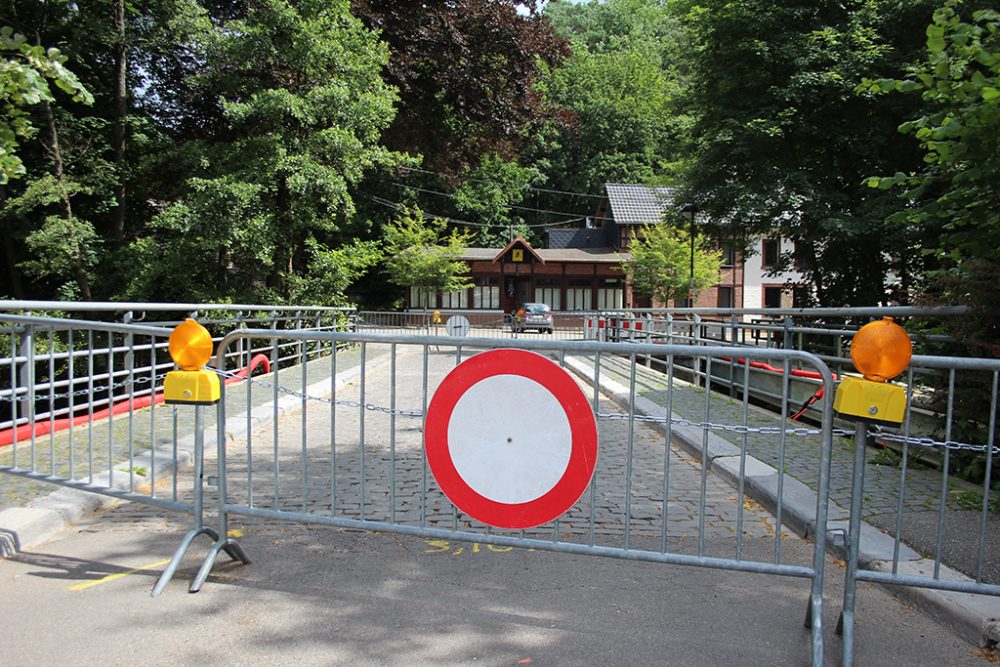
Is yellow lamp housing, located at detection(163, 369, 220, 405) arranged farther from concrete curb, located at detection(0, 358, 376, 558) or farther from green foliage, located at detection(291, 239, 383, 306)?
green foliage, located at detection(291, 239, 383, 306)

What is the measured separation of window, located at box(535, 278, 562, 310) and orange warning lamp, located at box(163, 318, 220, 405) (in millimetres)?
45175

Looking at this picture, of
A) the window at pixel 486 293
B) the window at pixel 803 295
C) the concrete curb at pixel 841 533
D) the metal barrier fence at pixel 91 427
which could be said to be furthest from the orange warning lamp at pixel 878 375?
the window at pixel 486 293

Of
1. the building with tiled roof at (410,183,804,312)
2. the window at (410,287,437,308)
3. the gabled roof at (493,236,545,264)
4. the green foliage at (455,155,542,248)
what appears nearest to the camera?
the gabled roof at (493,236,545,264)

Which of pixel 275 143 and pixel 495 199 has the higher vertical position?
pixel 495 199

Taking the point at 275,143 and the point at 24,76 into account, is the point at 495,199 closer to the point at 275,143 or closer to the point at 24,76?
the point at 275,143

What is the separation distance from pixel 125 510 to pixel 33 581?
1.35 m

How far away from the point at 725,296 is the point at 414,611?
165 ft

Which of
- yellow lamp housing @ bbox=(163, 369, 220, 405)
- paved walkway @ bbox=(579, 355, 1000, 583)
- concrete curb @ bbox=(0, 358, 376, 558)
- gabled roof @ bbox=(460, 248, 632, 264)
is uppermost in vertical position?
gabled roof @ bbox=(460, 248, 632, 264)

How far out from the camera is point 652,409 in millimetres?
9289

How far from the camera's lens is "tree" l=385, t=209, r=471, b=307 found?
4297 cm

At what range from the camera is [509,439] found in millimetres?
3590

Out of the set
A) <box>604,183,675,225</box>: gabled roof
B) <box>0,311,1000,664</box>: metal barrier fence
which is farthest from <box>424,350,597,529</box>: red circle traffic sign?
<box>604,183,675,225</box>: gabled roof

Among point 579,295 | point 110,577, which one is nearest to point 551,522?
point 110,577

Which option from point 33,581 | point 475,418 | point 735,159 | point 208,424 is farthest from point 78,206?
point 475,418
